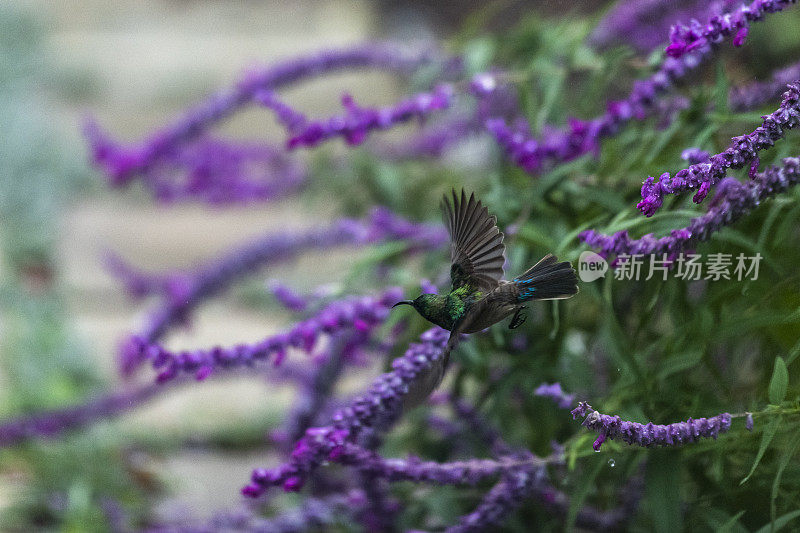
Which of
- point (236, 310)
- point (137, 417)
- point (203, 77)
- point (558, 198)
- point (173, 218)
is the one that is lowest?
point (558, 198)

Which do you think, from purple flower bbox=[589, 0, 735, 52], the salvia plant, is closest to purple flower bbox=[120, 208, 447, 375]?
the salvia plant

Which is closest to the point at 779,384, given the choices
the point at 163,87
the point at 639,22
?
the point at 639,22

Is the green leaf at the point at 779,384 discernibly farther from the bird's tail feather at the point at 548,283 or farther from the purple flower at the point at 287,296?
the purple flower at the point at 287,296

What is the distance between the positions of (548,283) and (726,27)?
146 mm

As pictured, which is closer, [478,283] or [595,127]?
[478,283]

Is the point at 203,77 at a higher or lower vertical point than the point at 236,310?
higher

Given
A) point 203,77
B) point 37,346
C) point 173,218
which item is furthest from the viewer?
point 203,77

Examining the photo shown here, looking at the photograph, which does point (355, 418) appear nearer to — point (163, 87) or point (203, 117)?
point (203, 117)

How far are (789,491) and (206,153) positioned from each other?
2.27 feet

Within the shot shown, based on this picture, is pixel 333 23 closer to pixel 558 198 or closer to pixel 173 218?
pixel 173 218

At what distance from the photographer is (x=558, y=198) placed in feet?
1.72

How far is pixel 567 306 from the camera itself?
1.64 ft

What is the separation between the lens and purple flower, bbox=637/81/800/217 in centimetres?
29

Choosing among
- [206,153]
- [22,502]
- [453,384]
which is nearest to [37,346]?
[22,502]
